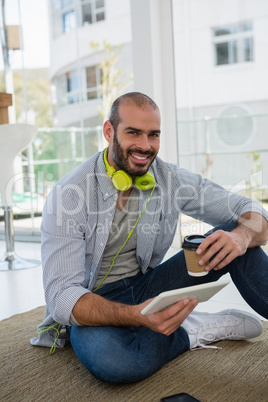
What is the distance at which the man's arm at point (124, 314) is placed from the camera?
1581 millimetres

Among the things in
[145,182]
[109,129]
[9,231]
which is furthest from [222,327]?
[9,231]

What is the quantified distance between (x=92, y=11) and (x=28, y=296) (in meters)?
2.88

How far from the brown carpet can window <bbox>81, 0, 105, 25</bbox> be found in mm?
3469

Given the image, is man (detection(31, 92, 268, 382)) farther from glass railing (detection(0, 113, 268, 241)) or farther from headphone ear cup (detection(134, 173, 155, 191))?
glass railing (detection(0, 113, 268, 241))

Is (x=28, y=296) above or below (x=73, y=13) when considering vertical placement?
below

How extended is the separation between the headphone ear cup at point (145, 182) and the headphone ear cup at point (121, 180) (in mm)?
49

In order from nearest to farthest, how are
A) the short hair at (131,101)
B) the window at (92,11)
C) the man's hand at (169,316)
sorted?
1. the man's hand at (169,316)
2. the short hair at (131,101)
3. the window at (92,11)

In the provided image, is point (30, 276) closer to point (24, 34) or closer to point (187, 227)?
point (187, 227)

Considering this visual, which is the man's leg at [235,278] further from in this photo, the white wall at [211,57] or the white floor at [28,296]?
the white wall at [211,57]

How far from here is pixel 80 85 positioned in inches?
193

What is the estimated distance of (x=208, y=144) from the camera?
13.3 feet

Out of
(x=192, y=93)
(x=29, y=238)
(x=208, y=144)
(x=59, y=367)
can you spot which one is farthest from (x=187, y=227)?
(x=59, y=367)

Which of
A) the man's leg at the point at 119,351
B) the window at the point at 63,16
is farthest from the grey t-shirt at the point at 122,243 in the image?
the window at the point at 63,16

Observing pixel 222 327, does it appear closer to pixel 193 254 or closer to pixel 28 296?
pixel 193 254
